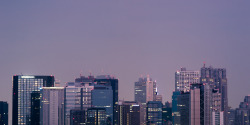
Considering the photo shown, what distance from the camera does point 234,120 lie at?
187125 mm

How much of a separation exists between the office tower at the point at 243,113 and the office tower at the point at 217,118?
31168 millimetres

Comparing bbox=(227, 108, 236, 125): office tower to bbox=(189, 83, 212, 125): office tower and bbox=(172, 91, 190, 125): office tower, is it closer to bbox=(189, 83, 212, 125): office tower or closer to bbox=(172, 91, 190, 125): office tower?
bbox=(172, 91, 190, 125): office tower

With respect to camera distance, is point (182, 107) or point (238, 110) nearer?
point (182, 107)

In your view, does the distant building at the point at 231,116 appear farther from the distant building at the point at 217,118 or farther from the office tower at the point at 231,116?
the distant building at the point at 217,118

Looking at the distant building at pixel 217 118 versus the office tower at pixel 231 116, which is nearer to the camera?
the distant building at pixel 217 118

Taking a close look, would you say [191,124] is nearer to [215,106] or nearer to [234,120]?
[215,106]

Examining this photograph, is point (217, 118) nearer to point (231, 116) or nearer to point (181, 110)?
point (181, 110)

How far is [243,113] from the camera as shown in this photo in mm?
198500

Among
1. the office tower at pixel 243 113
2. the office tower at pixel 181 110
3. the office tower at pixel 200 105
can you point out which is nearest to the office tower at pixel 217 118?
the office tower at pixel 200 105

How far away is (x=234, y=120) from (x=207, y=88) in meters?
40.9

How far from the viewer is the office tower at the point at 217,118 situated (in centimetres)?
14838

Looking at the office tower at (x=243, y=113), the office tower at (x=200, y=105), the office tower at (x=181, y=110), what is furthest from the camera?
the office tower at (x=243, y=113)

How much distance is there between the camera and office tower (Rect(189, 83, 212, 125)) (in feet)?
468

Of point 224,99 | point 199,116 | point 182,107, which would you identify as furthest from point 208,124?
→ point 224,99
